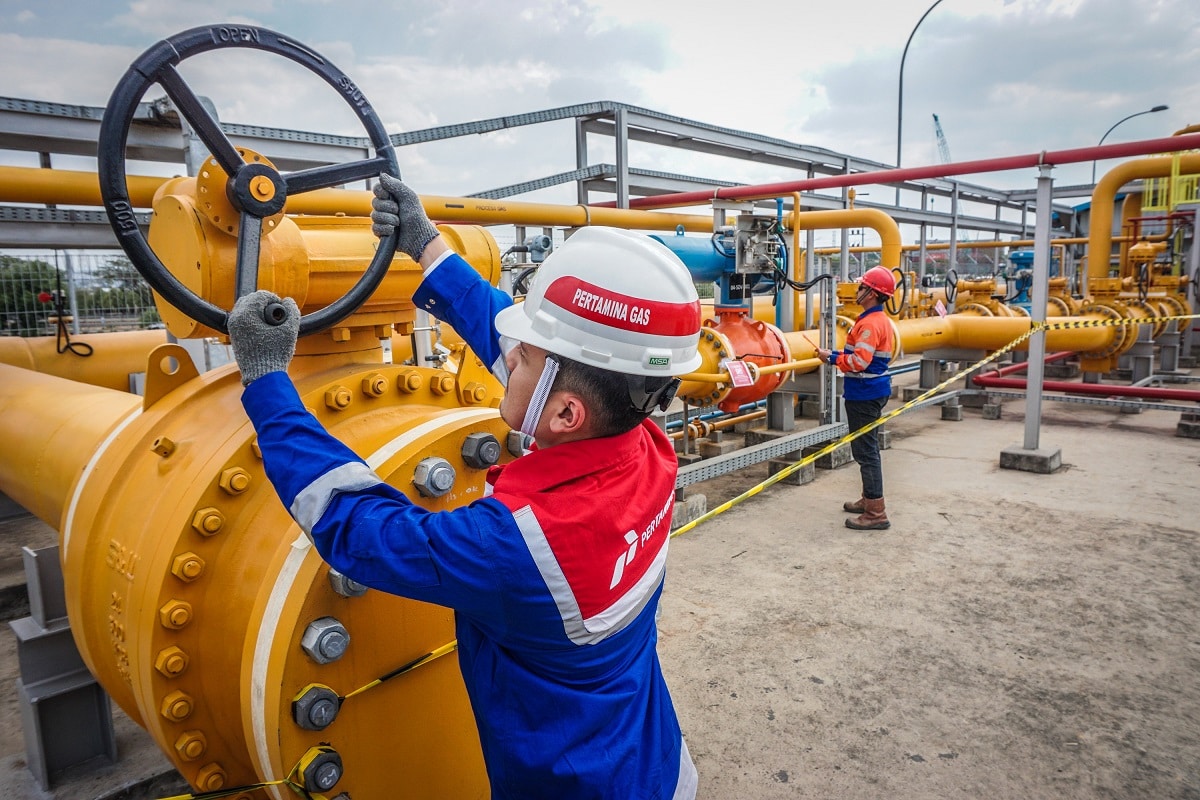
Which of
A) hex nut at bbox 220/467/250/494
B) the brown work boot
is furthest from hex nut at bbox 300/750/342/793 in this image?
the brown work boot

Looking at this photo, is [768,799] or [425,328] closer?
[425,328]

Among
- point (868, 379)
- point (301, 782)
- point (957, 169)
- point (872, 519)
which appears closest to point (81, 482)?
point (301, 782)

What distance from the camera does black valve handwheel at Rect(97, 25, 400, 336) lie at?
3.98 feet

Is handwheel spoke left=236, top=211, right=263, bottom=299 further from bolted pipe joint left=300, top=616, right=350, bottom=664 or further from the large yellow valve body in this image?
bolted pipe joint left=300, top=616, right=350, bottom=664

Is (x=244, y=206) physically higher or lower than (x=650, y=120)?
lower

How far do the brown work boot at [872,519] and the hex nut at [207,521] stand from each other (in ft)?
11.6

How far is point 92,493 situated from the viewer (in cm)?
168

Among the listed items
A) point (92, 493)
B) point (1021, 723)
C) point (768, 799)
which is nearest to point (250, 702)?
point (92, 493)

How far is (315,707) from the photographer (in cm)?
134

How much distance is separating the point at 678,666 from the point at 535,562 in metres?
2.00

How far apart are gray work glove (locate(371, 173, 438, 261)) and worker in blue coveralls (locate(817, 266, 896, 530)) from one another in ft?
11.0

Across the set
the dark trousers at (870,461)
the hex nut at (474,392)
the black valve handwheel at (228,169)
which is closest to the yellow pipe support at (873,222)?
the dark trousers at (870,461)

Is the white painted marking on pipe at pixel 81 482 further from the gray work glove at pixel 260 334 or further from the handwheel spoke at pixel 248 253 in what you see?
the gray work glove at pixel 260 334

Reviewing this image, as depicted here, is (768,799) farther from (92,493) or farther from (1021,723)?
(92,493)
